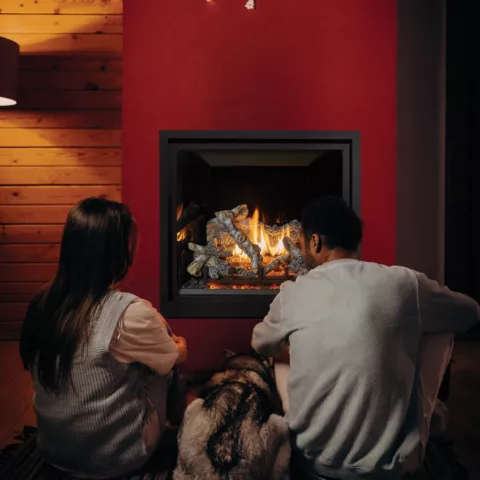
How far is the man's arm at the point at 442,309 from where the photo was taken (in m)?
1.24

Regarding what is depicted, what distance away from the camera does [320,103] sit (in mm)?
2156

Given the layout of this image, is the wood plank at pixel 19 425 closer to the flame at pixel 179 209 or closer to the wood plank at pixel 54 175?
the flame at pixel 179 209

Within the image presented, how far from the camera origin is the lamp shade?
2.55 m

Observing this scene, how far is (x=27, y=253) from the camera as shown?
305 cm

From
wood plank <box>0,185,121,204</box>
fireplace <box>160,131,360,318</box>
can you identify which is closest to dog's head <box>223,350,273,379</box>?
fireplace <box>160,131,360,318</box>

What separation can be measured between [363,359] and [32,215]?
2422 millimetres

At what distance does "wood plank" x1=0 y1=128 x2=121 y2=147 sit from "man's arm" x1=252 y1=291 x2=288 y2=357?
1965mm

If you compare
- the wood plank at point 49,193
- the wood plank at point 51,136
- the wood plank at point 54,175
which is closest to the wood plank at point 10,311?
the wood plank at point 49,193

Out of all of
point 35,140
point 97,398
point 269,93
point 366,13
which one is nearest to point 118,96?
point 35,140

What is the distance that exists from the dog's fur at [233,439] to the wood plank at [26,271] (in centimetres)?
192

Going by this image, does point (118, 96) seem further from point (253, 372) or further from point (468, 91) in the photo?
point (468, 91)

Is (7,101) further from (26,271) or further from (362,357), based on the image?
(362,357)

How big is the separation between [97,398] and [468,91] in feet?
9.99

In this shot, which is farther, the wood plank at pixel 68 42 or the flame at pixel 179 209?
the wood plank at pixel 68 42
